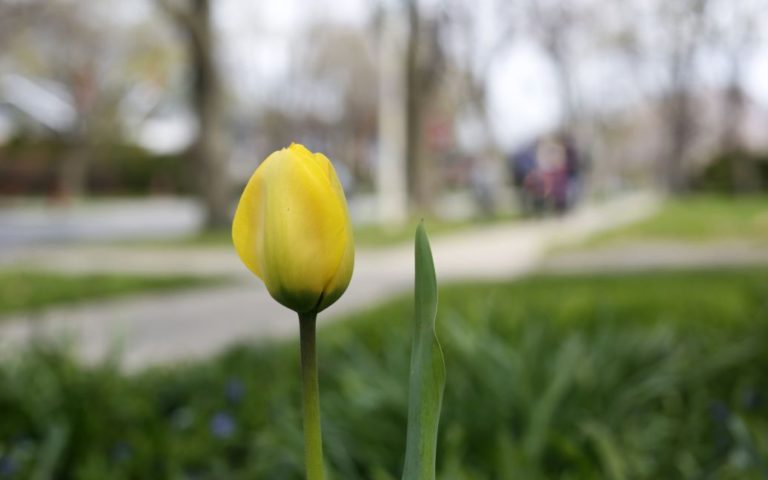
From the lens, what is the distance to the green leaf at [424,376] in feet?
2.58

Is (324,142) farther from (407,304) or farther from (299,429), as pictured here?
(299,429)

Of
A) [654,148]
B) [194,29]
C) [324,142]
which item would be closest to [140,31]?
[324,142]

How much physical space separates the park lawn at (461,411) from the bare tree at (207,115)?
13040 millimetres

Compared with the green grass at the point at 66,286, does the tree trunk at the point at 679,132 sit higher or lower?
higher

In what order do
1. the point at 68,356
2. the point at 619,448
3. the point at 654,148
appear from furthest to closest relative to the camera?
the point at 654,148 < the point at 68,356 < the point at 619,448

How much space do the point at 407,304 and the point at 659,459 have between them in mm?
3874

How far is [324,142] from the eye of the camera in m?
53.0

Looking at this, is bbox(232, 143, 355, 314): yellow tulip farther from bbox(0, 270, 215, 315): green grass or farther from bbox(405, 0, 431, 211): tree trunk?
bbox(405, 0, 431, 211): tree trunk

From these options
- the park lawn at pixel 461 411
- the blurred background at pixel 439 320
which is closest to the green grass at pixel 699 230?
the blurred background at pixel 439 320

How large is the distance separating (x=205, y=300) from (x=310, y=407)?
6723 mm

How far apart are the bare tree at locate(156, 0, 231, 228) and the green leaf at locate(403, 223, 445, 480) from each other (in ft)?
51.1

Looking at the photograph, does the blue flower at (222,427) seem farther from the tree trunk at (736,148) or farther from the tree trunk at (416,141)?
the tree trunk at (736,148)

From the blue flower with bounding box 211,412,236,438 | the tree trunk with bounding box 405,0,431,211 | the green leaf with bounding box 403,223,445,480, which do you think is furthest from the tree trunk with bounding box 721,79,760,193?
the green leaf with bounding box 403,223,445,480

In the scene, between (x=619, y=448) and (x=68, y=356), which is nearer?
(x=619, y=448)
